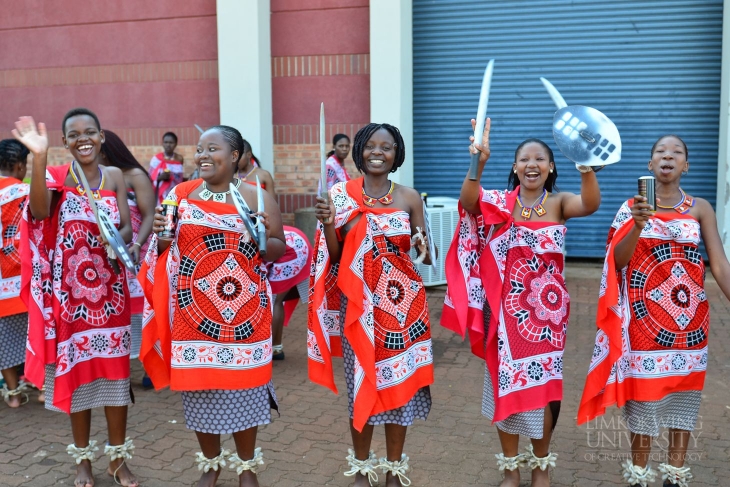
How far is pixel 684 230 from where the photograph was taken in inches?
150

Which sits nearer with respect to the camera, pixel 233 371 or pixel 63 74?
pixel 233 371

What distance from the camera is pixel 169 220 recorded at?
3719mm

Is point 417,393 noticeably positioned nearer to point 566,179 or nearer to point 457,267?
point 457,267

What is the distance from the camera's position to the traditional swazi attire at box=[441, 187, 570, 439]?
3.84m

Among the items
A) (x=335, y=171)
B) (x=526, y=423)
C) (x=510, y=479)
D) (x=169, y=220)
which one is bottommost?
(x=510, y=479)

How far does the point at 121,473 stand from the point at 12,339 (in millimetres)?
1930

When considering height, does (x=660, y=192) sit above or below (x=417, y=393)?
above

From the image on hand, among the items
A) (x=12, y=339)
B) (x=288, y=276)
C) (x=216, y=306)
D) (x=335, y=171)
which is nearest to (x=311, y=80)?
(x=335, y=171)

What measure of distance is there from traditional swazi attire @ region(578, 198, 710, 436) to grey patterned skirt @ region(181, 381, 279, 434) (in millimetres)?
1795

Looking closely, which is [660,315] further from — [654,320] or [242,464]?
[242,464]

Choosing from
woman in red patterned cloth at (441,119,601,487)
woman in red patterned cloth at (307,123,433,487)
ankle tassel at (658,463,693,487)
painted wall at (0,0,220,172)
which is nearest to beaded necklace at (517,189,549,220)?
woman in red patterned cloth at (441,119,601,487)

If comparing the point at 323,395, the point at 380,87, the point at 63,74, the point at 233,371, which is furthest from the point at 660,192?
the point at 63,74

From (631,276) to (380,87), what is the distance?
6411 millimetres

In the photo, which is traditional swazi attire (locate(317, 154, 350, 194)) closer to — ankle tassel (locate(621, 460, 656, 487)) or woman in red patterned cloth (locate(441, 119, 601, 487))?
woman in red patterned cloth (locate(441, 119, 601, 487))
